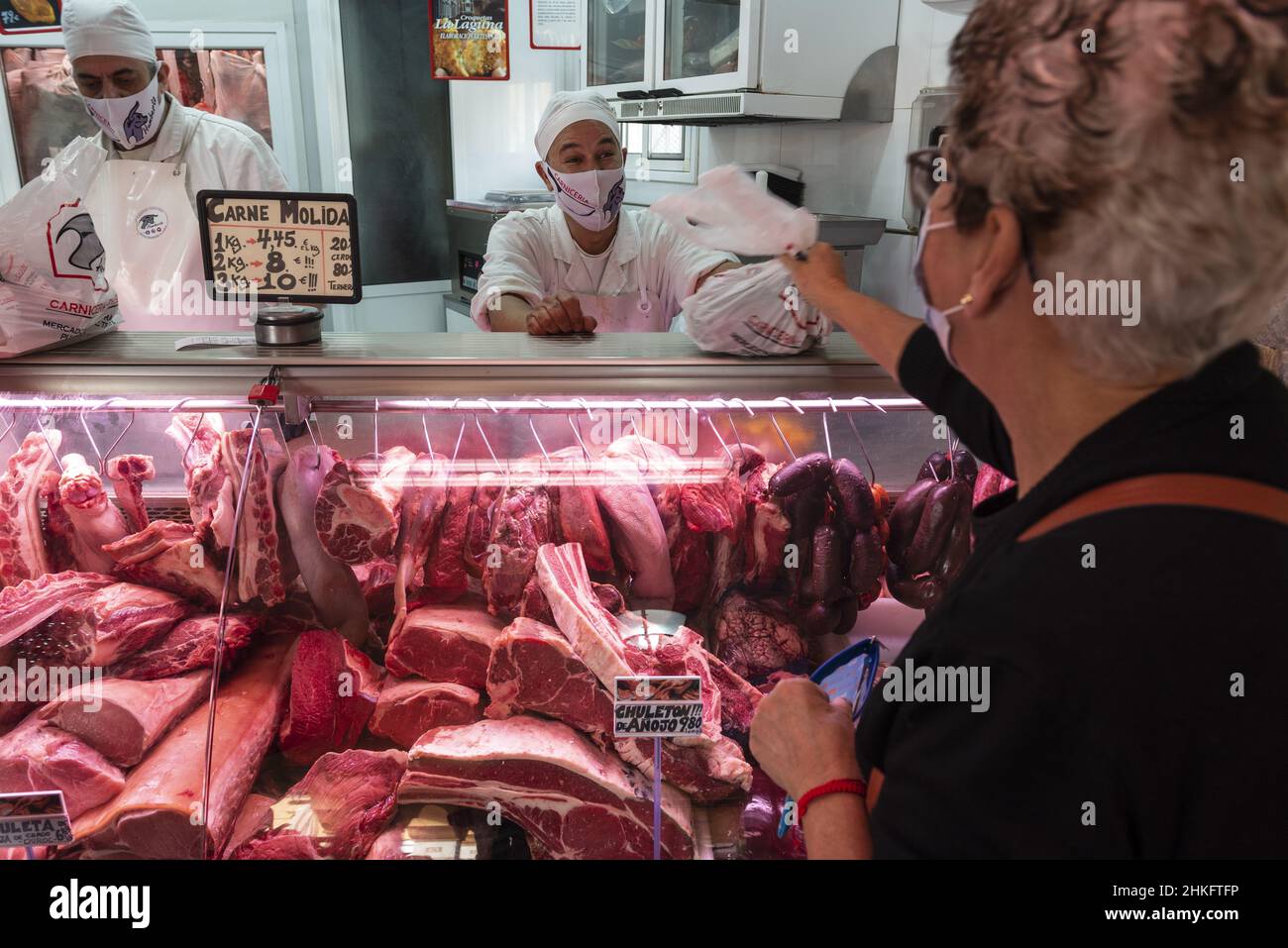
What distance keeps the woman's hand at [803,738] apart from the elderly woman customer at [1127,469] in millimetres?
229

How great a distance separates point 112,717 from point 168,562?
0.33m

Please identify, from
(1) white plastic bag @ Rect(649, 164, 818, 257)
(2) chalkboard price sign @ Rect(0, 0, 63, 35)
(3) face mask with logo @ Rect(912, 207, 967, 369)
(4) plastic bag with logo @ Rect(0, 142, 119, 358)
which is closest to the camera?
(3) face mask with logo @ Rect(912, 207, 967, 369)

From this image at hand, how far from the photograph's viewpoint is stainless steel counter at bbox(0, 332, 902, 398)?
1.72 meters

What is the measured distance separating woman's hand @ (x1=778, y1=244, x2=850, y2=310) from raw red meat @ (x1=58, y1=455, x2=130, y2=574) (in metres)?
1.53

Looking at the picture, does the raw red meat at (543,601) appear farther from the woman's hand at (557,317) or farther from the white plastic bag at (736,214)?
the white plastic bag at (736,214)

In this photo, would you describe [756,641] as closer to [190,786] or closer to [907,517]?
[907,517]

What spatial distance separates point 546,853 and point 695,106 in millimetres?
3716

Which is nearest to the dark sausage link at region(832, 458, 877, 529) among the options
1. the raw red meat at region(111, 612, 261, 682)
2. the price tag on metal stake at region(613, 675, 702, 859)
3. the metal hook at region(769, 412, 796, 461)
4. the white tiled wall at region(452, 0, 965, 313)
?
the metal hook at region(769, 412, 796, 461)

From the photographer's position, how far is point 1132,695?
2.55 feet

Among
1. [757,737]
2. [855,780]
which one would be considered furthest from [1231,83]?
[757,737]

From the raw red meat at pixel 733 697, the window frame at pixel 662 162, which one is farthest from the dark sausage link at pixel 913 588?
the window frame at pixel 662 162

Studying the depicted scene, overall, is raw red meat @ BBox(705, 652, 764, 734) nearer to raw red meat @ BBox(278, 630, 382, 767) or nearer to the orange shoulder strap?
raw red meat @ BBox(278, 630, 382, 767)

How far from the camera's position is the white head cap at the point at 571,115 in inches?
116
